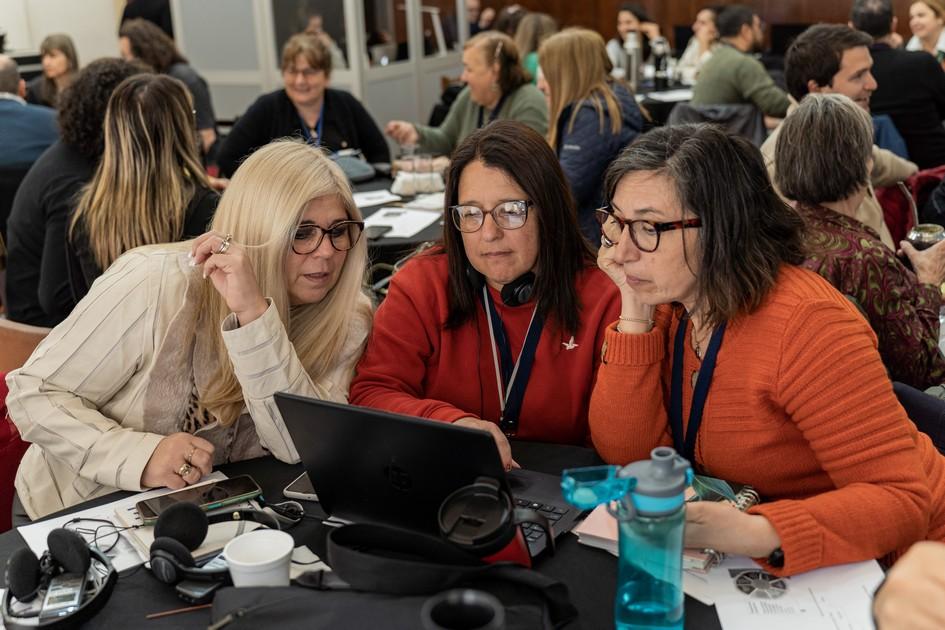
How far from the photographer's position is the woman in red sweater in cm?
207

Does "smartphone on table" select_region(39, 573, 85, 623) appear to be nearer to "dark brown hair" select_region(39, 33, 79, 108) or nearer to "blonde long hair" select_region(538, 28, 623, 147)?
"blonde long hair" select_region(538, 28, 623, 147)

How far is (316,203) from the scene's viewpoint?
204cm

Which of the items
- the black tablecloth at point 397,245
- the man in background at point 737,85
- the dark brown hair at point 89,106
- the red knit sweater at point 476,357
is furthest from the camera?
the man in background at point 737,85

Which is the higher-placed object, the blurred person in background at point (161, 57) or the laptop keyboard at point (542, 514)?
the blurred person in background at point (161, 57)

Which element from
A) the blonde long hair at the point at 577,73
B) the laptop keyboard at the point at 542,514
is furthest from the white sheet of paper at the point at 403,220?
the laptop keyboard at the point at 542,514

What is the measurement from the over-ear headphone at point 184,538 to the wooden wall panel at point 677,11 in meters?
9.42

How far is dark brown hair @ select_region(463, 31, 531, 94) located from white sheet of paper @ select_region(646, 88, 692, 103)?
6.41 feet

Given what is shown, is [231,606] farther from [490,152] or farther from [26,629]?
[490,152]

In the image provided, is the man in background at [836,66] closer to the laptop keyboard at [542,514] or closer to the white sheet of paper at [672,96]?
the laptop keyboard at [542,514]

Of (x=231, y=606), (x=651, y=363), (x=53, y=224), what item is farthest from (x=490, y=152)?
(x=53, y=224)

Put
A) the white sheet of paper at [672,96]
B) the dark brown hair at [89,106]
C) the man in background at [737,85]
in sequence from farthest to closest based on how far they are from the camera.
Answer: the white sheet of paper at [672,96], the man in background at [737,85], the dark brown hair at [89,106]

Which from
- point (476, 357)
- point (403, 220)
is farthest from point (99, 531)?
point (403, 220)

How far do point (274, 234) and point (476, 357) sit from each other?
0.52 m

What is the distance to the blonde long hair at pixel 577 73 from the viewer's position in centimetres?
431
